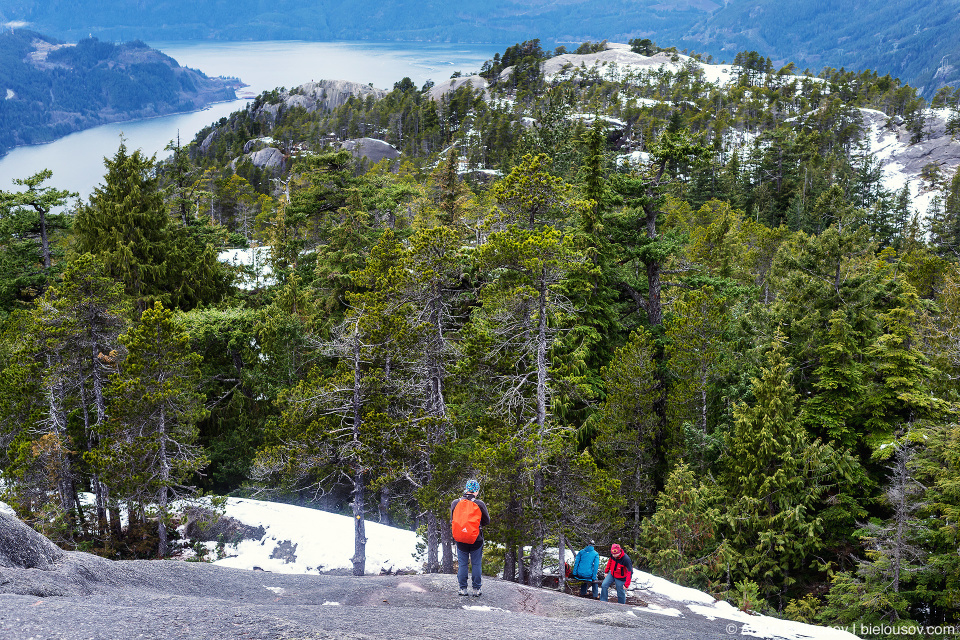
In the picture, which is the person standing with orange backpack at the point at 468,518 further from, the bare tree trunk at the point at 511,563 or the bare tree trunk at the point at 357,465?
the bare tree trunk at the point at 357,465

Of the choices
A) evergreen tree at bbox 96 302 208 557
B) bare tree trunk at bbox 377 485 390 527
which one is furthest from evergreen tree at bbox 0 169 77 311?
bare tree trunk at bbox 377 485 390 527

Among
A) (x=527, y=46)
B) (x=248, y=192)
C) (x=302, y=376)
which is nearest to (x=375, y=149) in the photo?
(x=248, y=192)

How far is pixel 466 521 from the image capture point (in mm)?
8469

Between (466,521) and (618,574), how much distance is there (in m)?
5.33

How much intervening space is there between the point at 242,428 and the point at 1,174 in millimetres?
163731

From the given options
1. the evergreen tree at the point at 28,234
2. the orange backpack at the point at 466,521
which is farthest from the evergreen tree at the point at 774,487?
the evergreen tree at the point at 28,234

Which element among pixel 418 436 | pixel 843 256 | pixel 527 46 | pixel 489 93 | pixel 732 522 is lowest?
pixel 732 522

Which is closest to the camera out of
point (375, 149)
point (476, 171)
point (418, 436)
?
point (418, 436)

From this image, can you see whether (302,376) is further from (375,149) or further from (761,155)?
(375,149)

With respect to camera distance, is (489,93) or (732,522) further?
(489,93)

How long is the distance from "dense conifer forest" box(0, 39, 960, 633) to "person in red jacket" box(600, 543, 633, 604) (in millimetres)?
3551

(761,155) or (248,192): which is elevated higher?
(761,155)

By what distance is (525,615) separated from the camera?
900 centimetres

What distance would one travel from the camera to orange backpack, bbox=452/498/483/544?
27.7 feet
